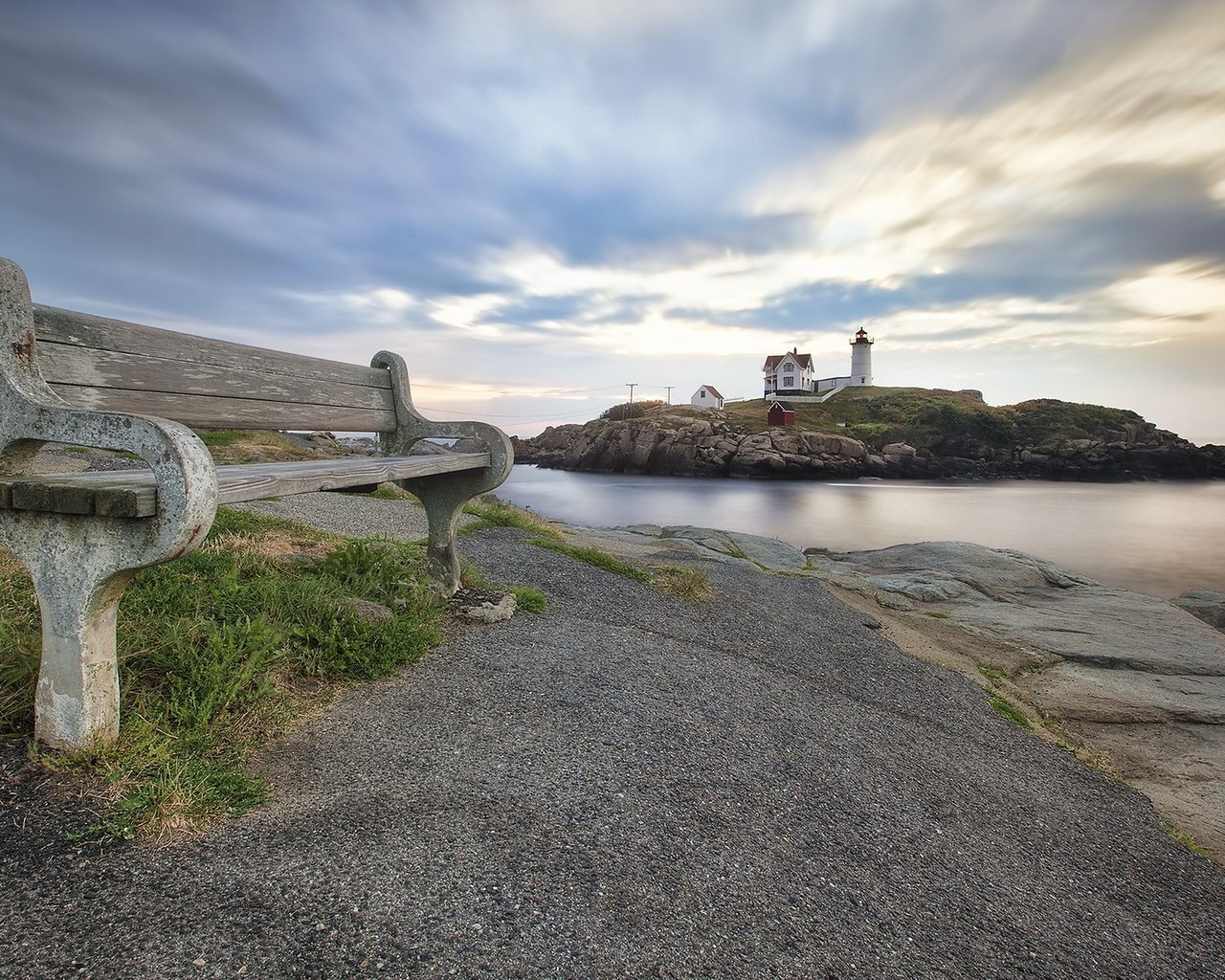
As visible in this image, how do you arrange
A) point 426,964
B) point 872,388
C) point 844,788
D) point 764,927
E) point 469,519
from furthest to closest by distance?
point 872,388
point 469,519
point 844,788
point 764,927
point 426,964

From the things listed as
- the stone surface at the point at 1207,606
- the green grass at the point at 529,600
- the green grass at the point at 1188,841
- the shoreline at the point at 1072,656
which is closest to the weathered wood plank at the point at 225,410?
the green grass at the point at 529,600

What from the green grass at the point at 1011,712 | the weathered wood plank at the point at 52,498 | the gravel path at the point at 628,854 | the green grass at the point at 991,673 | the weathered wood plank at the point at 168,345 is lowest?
the green grass at the point at 991,673

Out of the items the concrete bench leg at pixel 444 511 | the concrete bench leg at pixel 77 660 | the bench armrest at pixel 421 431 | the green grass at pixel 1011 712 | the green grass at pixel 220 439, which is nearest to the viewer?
the concrete bench leg at pixel 77 660

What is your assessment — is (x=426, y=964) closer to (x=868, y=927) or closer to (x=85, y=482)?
(x=868, y=927)

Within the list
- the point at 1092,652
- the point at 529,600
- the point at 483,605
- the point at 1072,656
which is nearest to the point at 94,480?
the point at 483,605

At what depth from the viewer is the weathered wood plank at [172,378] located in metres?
2.67

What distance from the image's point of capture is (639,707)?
3.81 meters

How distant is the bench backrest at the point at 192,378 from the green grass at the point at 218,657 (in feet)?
3.19

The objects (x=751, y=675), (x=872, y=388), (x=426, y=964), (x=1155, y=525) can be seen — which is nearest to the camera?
(x=426, y=964)

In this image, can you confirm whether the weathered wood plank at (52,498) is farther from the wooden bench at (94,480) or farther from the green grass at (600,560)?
the green grass at (600,560)

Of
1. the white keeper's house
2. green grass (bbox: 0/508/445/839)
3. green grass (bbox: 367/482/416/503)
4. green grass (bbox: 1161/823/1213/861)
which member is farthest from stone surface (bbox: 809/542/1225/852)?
the white keeper's house

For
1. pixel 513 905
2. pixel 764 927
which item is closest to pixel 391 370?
pixel 513 905

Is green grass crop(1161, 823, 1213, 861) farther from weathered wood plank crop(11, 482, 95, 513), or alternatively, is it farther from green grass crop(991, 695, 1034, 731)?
weathered wood plank crop(11, 482, 95, 513)

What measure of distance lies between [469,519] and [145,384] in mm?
6331
